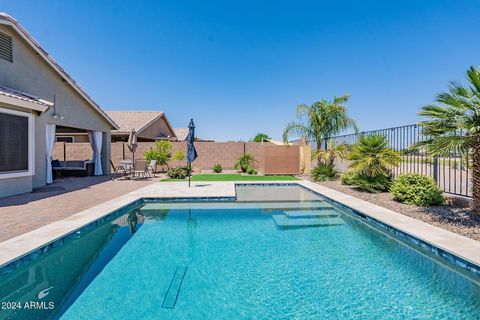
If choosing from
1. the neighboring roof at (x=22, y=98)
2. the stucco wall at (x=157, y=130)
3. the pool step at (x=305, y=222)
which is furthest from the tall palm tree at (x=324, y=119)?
the stucco wall at (x=157, y=130)

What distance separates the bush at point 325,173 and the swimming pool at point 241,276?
→ 27.2ft

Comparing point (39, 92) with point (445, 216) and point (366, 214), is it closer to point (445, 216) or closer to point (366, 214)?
point (366, 214)

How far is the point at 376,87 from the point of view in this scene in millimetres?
20266

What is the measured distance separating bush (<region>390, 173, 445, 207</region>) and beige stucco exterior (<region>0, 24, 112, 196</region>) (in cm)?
1357

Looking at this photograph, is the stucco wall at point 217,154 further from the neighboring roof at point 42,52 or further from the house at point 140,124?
the neighboring roof at point 42,52

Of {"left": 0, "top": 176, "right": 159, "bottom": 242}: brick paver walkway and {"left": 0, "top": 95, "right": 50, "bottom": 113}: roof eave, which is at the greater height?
{"left": 0, "top": 95, "right": 50, "bottom": 113}: roof eave

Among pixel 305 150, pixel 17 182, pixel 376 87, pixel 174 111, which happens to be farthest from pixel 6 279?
pixel 174 111

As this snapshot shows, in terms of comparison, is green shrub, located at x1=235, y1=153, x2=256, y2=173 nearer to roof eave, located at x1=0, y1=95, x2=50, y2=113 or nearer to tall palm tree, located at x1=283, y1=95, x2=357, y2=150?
tall palm tree, located at x1=283, y1=95, x2=357, y2=150

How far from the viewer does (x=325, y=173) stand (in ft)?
48.9

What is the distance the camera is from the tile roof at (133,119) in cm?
2486

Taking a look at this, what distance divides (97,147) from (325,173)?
1430 centimetres

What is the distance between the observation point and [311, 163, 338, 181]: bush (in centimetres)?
1479

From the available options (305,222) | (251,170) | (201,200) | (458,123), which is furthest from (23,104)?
(458,123)

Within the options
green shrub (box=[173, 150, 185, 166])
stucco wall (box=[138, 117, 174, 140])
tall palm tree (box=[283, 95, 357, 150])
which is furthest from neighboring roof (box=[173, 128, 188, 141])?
tall palm tree (box=[283, 95, 357, 150])
